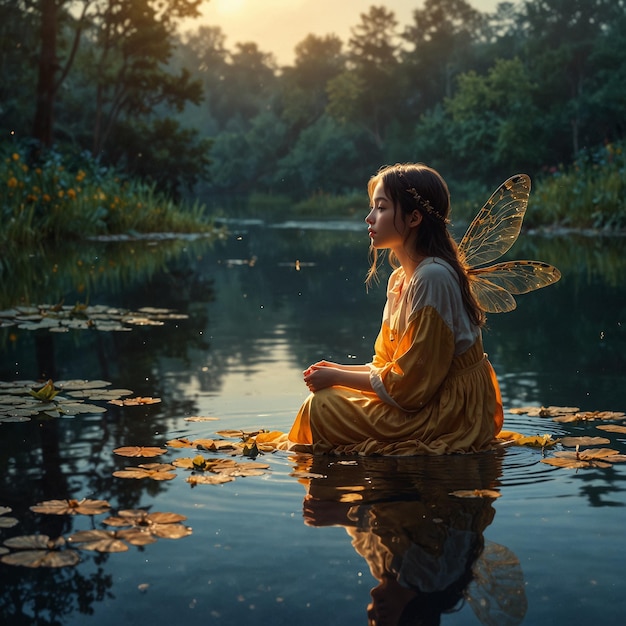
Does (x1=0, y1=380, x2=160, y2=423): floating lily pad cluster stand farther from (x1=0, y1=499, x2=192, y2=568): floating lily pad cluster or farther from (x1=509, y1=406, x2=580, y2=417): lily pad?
(x1=509, y1=406, x2=580, y2=417): lily pad

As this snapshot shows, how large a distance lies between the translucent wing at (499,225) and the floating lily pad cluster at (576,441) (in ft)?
2.63

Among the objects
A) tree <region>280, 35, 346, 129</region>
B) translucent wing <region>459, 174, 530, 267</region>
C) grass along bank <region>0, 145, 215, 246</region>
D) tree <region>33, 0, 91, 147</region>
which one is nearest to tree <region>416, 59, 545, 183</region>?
grass along bank <region>0, 145, 215, 246</region>

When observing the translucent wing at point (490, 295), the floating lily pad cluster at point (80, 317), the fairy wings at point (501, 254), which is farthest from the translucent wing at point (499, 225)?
the floating lily pad cluster at point (80, 317)

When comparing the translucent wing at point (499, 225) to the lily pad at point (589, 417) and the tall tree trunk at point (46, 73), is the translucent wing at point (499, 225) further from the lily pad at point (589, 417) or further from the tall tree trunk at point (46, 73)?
the tall tree trunk at point (46, 73)

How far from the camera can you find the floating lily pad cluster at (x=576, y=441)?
4027 millimetres

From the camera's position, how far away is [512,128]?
36.3m

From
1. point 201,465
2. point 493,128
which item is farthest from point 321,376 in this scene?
point 493,128

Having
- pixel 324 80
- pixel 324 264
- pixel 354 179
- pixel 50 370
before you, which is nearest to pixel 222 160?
pixel 324 80

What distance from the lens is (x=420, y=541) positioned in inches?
119

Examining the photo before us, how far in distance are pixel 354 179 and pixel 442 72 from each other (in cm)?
898

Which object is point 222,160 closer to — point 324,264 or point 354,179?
point 354,179

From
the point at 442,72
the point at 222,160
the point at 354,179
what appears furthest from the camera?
the point at 222,160

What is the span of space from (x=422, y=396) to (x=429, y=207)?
74cm

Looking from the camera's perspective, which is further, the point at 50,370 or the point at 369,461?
the point at 50,370
